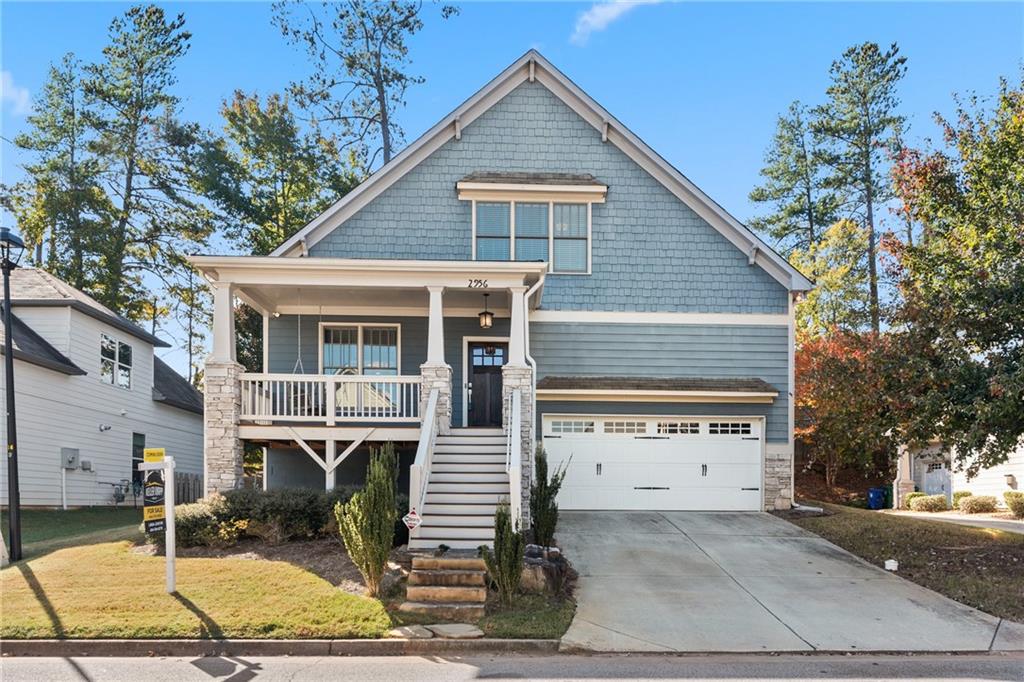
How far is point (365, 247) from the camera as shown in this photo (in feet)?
51.4

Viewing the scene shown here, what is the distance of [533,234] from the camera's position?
52.2 ft

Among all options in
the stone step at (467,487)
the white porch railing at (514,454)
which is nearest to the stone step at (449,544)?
the white porch railing at (514,454)

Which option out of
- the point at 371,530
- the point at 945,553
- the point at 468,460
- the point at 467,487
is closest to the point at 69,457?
the point at 468,460

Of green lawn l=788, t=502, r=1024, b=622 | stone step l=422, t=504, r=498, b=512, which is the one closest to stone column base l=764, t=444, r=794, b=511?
green lawn l=788, t=502, r=1024, b=622

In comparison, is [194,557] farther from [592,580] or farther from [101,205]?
[101,205]

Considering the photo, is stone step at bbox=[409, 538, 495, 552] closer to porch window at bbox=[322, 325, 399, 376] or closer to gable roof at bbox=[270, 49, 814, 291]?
porch window at bbox=[322, 325, 399, 376]

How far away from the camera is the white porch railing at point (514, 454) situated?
9.95 m

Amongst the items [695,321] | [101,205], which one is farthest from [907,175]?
[101,205]

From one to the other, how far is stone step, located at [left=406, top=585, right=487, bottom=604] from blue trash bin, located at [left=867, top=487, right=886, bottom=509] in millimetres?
18608

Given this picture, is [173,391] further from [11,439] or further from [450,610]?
[450,610]

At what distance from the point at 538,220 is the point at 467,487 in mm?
6969

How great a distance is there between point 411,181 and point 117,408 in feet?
37.6

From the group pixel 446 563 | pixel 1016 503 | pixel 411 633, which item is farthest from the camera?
pixel 1016 503

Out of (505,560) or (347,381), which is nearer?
(505,560)
